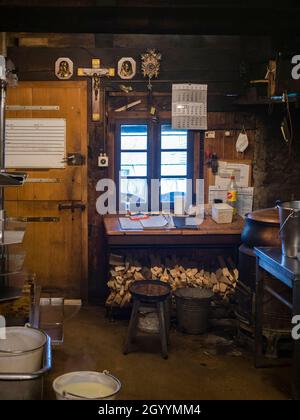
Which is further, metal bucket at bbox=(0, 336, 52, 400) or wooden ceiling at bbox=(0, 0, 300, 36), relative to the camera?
wooden ceiling at bbox=(0, 0, 300, 36)

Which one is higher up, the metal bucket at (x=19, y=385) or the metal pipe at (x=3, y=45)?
the metal pipe at (x=3, y=45)

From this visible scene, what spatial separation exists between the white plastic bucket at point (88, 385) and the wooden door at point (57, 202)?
114 inches

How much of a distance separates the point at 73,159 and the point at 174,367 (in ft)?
8.03

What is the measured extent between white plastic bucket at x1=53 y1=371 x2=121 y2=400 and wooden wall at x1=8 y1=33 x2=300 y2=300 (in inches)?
117

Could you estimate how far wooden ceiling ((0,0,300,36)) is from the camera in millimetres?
3438

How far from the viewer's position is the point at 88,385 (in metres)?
2.87

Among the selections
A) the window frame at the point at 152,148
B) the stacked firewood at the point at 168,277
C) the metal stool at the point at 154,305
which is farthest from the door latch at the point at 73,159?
the metal stool at the point at 154,305

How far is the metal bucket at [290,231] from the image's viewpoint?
11.9 ft

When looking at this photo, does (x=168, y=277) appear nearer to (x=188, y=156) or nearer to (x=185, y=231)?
(x=185, y=231)

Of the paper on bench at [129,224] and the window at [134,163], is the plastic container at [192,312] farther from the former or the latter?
the window at [134,163]

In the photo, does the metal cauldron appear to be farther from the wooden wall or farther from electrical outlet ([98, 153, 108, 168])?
electrical outlet ([98, 153, 108, 168])

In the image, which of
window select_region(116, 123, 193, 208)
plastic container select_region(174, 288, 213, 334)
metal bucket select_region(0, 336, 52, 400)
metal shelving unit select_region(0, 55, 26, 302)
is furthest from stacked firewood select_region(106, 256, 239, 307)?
metal bucket select_region(0, 336, 52, 400)

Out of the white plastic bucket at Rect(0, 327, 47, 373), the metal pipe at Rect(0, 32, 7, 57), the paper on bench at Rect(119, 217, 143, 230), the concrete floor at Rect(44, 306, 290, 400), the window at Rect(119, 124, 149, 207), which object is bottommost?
the concrete floor at Rect(44, 306, 290, 400)

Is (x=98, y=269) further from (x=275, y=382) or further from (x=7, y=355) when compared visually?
(x=7, y=355)
